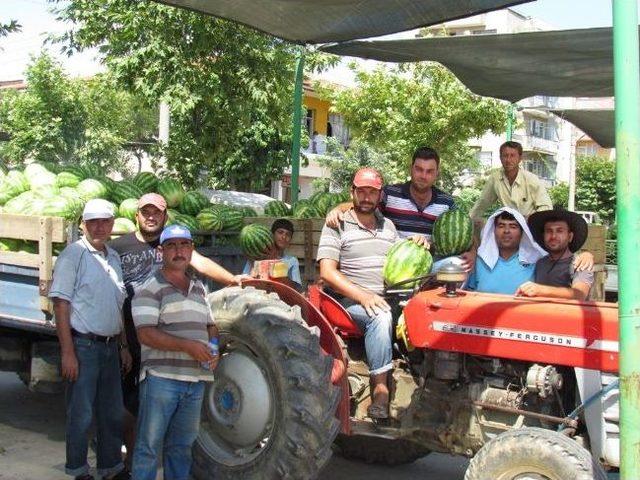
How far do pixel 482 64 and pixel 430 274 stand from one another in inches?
146

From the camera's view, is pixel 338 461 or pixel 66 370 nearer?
pixel 66 370

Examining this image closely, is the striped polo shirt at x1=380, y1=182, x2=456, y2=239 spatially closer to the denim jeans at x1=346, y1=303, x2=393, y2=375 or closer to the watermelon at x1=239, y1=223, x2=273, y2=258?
the denim jeans at x1=346, y1=303, x2=393, y2=375

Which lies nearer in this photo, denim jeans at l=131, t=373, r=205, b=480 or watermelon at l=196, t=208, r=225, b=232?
denim jeans at l=131, t=373, r=205, b=480

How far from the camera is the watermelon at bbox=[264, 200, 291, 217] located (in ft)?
26.8

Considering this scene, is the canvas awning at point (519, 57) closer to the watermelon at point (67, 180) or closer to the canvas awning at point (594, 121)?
the canvas awning at point (594, 121)

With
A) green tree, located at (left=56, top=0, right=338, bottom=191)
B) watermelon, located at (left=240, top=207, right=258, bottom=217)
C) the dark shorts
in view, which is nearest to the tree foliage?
green tree, located at (left=56, top=0, right=338, bottom=191)

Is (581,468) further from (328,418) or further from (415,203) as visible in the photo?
(415,203)

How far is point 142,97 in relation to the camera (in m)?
12.6

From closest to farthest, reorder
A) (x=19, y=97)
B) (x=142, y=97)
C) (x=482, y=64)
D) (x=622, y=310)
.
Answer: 1. (x=622, y=310)
2. (x=482, y=64)
3. (x=142, y=97)
4. (x=19, y=97)

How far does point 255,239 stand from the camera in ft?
22.5

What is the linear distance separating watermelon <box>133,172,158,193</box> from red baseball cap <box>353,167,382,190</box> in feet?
12.4

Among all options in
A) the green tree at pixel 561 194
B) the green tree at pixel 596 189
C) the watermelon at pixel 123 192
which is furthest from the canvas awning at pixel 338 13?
the green tree at pixel 561 194

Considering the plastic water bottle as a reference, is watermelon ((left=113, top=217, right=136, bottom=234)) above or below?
above

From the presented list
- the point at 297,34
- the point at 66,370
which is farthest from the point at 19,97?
the point at 66,370
